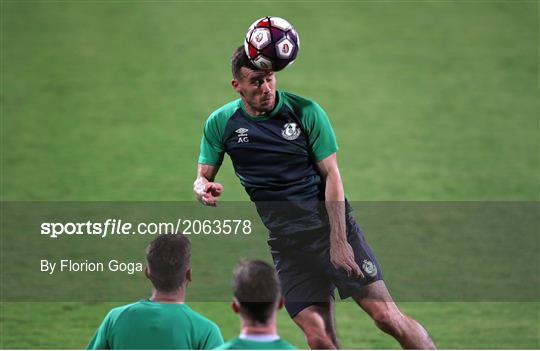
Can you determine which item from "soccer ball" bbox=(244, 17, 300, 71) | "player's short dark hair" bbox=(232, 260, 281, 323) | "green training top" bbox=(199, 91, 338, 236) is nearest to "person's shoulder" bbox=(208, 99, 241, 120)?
"green training top" bbox=(199, 91, 338, 236)

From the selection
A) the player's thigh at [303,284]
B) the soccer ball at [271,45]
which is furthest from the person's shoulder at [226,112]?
the player's thigh at [303,284]

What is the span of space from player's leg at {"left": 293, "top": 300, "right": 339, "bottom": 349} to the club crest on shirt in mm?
1178

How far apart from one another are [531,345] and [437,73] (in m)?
10.1

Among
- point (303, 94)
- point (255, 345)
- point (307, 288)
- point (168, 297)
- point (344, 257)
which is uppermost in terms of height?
point (303, 94)

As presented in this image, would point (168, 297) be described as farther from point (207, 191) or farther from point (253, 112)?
point (253, 112)

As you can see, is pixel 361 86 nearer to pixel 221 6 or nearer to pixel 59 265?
pixel 221 6

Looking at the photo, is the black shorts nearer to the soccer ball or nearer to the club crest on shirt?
the club crest on shirt

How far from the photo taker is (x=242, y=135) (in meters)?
7.86

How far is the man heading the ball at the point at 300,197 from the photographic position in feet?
25.2

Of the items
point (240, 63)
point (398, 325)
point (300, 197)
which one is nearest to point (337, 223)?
point (300, 197)

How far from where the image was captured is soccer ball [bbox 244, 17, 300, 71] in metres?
7.54

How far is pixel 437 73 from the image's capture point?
64.7 ft

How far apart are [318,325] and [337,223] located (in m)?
0.74

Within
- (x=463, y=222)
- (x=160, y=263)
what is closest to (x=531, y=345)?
(x=463, y=222)
